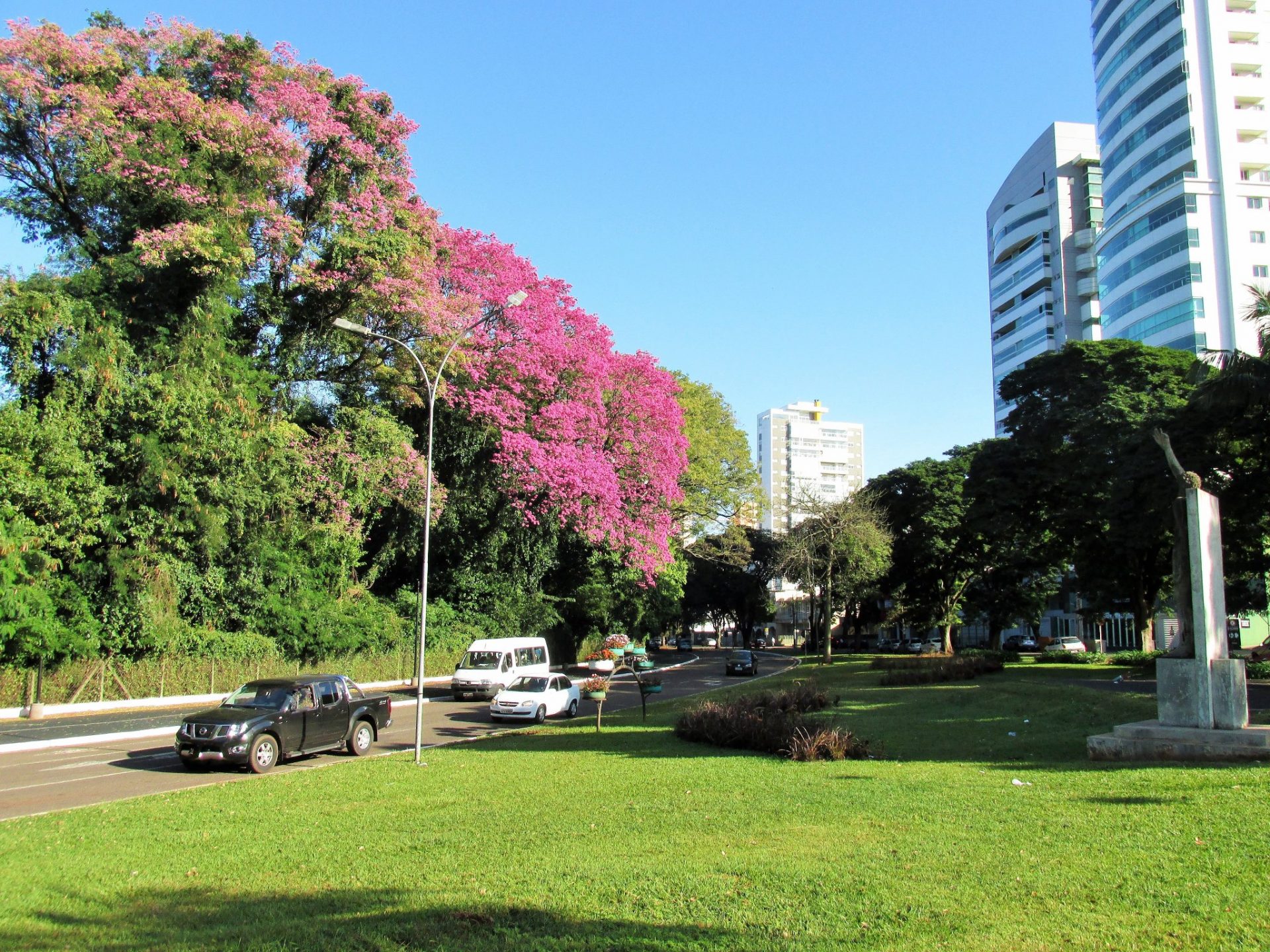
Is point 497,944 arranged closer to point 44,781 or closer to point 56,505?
point 44,781

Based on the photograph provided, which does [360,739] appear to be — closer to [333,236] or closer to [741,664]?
[333,236]

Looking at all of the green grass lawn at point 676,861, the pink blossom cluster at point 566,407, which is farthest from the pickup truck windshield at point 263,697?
the pink blossom cluster at point 566,407

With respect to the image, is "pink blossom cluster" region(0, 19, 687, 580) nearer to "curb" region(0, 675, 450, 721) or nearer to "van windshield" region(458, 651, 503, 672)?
"van windshield" region(458, 651, 503, 672)

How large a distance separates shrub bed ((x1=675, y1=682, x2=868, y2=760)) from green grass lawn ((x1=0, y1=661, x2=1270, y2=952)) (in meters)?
0.65

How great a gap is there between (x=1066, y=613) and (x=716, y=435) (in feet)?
154

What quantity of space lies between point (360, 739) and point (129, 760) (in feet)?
13.9

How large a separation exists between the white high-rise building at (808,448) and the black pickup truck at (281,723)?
148 m

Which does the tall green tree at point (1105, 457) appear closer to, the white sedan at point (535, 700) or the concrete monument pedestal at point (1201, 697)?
the concrete monument pedestal at point (1201, 697)

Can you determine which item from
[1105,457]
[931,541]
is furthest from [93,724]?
[931,541]

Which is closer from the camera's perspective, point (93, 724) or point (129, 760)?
point (129, 760)

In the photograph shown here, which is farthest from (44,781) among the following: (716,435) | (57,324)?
(716,435)

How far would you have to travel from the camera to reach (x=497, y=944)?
5461 mm

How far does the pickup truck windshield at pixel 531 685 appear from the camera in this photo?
23.8m

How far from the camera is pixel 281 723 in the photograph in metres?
15.3
